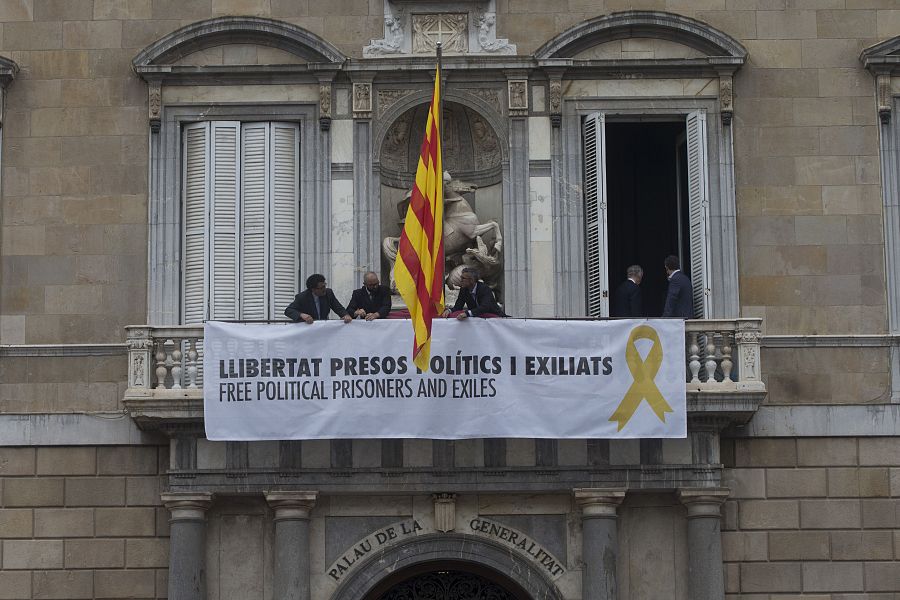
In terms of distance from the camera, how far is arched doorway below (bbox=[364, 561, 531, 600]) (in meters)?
27.8

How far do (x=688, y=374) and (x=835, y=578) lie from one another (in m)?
3.42

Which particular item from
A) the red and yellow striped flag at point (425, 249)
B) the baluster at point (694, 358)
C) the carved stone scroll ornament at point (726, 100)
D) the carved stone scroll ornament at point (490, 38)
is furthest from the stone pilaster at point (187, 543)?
the carved stone scroll ornament at point (726, 100)

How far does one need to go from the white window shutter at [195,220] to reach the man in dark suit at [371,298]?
2403 mm

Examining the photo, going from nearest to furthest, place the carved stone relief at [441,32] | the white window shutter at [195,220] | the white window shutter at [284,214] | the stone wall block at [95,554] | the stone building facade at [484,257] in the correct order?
the stone building facade at [484,257], the stone wall block at [95,554], the white window shutter at [195,220], the white window shutter at [284,214], the carved stone relief at [441,32]

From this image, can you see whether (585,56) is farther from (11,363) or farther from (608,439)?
(11,363)

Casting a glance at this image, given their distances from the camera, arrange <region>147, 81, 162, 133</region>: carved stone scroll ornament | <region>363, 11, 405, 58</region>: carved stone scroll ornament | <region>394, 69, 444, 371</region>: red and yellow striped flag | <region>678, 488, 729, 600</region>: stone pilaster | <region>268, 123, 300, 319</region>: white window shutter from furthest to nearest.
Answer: <region>363, 11, 405, 58</region>: carved stone scroll ornament → <region>147, 81, 162, 133</region>: carved stone scroll ornament → <region>268, 123, 300, 319</region>: white window shutter → <region>678, 488, 729, 600</region>: stone pilaster → <region>394, 69, 444, 371</region>: red and yellow striped flag

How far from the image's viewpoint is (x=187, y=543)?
88.8 ft

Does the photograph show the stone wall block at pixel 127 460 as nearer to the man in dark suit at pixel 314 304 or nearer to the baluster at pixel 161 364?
the baluster at pixel 161 364

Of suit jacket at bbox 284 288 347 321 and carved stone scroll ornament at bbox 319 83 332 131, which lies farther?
carved stone scroll ornament at bbox 319 83 332 131

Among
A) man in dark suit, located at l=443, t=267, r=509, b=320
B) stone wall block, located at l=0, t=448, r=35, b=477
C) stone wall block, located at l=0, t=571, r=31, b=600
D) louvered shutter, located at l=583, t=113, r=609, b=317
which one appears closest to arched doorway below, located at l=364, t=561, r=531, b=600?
man in dark suit, located at l=443, t=267, r=509, b=320

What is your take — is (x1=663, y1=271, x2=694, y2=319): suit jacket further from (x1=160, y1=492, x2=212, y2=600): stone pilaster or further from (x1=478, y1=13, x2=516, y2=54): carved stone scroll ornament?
(x1=160, y1=492, x2=212, y2=600): stone pilaster

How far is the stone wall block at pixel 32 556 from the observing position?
90.9ft

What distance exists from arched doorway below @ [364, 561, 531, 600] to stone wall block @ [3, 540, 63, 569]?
14.4 ft

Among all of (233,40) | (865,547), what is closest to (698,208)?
(865,547)
